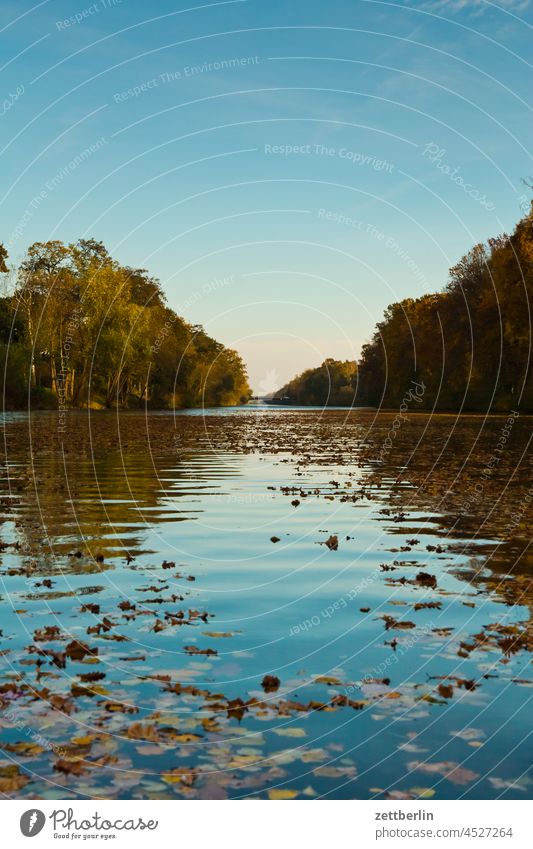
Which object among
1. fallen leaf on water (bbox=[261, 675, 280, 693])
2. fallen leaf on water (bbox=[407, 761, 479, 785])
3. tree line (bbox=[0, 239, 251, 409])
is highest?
tree line (bbox=[0, 239, 251, 409])

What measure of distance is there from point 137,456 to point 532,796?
29.6 metres

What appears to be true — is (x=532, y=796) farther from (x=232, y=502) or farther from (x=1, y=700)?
(x=232, y=502)

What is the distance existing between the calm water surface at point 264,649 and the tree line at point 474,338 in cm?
4701

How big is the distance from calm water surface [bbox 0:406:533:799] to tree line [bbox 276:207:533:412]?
47010 millimetres

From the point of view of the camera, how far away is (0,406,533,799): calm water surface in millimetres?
6141

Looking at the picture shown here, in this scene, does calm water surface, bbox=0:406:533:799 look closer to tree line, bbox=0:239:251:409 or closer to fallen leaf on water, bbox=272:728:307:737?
fallen leaf on water, bbox=272:728:307:737

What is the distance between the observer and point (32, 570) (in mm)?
12422

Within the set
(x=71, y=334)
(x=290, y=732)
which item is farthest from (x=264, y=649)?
(x=71, y=334)

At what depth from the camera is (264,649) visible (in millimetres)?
8781

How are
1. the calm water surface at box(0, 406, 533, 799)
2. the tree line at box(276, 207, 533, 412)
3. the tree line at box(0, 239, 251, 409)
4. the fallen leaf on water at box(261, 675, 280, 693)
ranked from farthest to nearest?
the tree line at box(0, 239, 251, 409) < the tree line at box(276, 207, 533, 412) < the fallen leaf on water at box(261, 675, 280, 693) < the calm water surface at box(0, 406, 533, 799)

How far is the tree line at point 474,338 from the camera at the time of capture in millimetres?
77688

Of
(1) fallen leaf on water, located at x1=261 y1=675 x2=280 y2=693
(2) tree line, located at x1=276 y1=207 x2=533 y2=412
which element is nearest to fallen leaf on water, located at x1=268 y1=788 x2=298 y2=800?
(1) fallen leaf on water, located at x1=261 y1=675 x2=280 y2=693

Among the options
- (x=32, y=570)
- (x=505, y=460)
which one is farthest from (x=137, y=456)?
(x=32, y=570)

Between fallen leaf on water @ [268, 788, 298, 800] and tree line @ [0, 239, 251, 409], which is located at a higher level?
tree line @ [0, 239, 251, 409]
